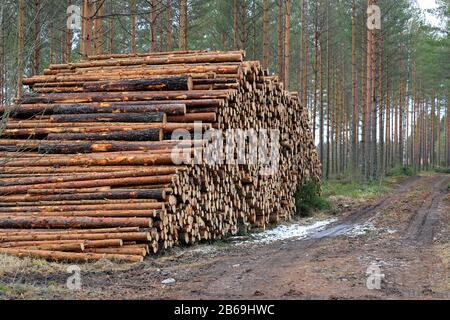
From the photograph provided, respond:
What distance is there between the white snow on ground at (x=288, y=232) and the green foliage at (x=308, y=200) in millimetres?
1794

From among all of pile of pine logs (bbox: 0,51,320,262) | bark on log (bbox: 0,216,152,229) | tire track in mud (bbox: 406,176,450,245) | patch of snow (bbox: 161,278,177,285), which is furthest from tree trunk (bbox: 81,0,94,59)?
tire track in mud (bbox: 406,176,450,245)

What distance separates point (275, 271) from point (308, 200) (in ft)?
33.0

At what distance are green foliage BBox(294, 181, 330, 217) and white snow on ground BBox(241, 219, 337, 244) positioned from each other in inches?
70.6

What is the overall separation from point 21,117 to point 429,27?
106 feet

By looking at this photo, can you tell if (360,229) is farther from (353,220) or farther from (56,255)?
(56,255)

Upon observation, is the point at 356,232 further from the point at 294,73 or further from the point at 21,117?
the point at 294,73

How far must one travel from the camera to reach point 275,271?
806 centimetres

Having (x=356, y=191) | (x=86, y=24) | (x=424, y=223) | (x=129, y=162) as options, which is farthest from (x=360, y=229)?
(x=356, y=191)

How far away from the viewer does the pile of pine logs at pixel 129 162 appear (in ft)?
30.6

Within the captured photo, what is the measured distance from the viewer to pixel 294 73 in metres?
41.9

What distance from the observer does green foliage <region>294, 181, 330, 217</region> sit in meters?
17.5

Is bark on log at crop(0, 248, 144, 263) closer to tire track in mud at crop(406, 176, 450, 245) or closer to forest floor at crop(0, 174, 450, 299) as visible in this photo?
forest floor at crop(0, 174, 450, 299)

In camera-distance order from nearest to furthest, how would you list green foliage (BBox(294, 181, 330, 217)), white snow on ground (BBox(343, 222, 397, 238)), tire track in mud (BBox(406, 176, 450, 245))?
1. tire track in mud (BBox(406, 176, 450, 245))
2. white snow on ground (BBox(343, 222, 397, 238))
3. green foliage (BBox(294, 181, 330, 217))

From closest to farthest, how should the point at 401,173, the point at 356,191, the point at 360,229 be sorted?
the point at 360,229
the point at 356,191
the point at 401,173
